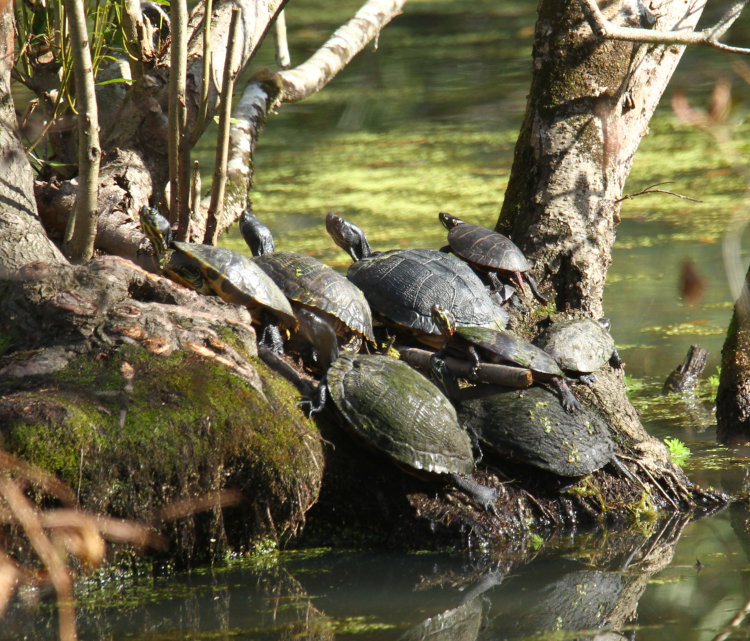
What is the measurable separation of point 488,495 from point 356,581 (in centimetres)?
60

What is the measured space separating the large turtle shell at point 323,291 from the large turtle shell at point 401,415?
29 centimetres

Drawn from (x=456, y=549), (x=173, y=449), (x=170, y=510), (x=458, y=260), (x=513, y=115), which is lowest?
(x=456, y=549)

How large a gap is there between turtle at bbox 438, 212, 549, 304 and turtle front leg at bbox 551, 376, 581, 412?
2.97 feet

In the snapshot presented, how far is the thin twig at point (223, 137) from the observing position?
318cm

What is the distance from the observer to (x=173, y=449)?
2.43 meters

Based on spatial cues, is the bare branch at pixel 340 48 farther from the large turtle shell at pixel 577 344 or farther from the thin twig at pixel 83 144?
the large turtle shell at pixel 577 344

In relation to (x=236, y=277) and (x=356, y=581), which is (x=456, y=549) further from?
(x=236, y=277)

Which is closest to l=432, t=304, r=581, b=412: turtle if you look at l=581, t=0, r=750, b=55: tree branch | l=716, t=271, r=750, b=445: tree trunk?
l=716, t=271, r=750, b=445: tree trunk

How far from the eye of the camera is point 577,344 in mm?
3508

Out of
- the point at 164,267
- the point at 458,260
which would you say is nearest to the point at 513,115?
the point at 458,260

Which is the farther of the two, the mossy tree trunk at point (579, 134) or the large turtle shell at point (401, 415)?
the mossy tree trunk at point (579, 134)

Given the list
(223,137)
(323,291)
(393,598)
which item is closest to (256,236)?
(223,137)

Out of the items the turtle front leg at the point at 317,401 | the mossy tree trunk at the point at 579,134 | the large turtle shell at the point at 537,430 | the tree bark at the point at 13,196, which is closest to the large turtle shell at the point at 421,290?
the large turtle shell at the point at 537,430

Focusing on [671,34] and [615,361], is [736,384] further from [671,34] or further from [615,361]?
[671,34]
